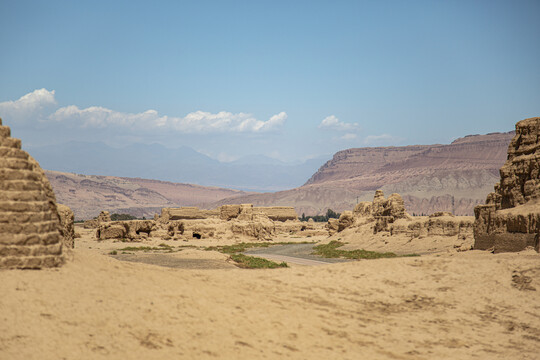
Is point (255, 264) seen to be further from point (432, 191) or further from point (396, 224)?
point (432, 191)

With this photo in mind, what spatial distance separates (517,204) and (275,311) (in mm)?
15695

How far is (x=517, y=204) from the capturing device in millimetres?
23469

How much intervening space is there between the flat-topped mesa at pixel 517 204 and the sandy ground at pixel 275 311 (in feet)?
10.9

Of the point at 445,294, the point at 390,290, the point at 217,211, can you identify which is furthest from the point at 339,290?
the point at 217,211

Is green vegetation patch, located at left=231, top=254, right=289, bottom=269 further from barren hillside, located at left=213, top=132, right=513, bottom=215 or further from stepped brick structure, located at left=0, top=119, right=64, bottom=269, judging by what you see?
barren hillside, located at left=213, top=132, right=513, bottom=215

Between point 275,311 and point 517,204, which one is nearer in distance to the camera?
point 275,311

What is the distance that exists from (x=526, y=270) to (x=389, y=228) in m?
24.0

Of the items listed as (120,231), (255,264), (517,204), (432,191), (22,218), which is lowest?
(255,264)

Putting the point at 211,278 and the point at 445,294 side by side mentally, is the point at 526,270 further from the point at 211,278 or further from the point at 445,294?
the point at 211,278

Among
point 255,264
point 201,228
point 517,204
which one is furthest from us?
Result: point 201,228

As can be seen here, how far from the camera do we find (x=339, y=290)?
50.8 feet

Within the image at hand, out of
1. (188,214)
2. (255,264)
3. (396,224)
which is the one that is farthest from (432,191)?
(255,264)

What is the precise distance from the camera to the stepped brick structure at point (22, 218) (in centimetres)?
1063

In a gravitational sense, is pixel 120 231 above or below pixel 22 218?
below
